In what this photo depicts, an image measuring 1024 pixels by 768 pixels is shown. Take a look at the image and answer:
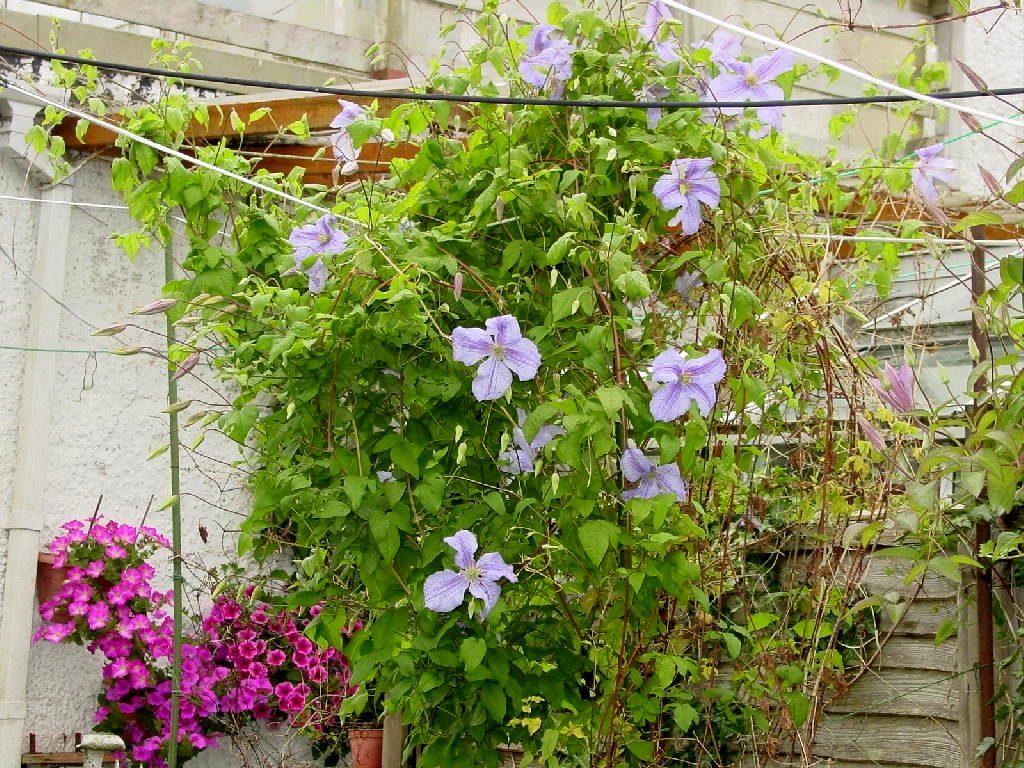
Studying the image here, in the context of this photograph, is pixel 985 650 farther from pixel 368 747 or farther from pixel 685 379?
pixel 368 747

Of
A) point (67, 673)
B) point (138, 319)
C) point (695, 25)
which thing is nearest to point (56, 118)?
point (138, 319)

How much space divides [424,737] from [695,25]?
3970mm

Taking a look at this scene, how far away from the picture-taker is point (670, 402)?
2.47 meters

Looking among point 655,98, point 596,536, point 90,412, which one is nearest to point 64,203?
point 90,412

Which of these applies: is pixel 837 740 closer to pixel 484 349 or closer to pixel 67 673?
pixel 484 349

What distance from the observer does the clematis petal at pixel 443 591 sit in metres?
2.51

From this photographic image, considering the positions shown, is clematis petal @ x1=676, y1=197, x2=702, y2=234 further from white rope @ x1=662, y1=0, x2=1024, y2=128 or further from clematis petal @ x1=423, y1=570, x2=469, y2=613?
clematis petal @ x1=423, y1=570, x2=469, y2=613

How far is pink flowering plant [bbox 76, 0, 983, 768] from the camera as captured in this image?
2525mm

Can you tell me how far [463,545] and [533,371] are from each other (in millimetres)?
347

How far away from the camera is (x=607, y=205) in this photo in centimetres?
277

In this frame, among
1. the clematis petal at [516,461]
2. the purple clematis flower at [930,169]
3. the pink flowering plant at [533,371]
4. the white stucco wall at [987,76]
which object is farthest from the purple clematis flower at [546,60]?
the white stucco wall at [987,76]

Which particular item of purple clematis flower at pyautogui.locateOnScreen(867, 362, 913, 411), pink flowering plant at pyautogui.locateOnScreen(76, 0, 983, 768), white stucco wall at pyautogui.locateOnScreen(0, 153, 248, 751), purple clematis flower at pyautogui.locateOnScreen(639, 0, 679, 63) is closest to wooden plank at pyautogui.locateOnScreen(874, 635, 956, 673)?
pink flowering plant at pyautogui.locateOnScreen(76, 0, 983, 768)

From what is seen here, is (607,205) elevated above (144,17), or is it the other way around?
(144,17)

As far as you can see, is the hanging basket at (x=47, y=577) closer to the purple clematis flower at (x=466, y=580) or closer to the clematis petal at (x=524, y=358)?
the purple clematis flower at (x=466, y=580)
